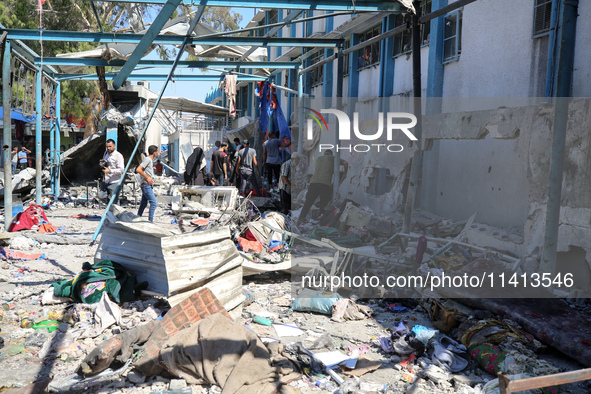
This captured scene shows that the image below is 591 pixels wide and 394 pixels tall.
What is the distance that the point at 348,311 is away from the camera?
4953 millimetres

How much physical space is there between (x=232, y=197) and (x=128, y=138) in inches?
233

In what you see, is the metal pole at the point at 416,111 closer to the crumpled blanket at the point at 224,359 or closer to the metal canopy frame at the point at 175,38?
the metal canopy frame at the point at 175,38

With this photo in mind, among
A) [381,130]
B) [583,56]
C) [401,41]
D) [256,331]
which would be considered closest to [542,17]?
[583,56]

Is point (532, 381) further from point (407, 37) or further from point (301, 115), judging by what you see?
point (301, 115)

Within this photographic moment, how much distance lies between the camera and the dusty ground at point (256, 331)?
3.51m

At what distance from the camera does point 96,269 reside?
510cm

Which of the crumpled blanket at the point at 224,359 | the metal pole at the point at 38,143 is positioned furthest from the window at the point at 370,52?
the crumpled blanket at the point at 224,359

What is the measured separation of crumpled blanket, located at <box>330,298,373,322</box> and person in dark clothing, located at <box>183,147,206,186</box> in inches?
360

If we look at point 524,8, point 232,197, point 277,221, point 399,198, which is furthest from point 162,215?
point 524,8

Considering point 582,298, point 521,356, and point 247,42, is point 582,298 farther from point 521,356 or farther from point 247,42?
point 247,42

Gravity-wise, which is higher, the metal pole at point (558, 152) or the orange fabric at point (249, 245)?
the metal pole at point (558, 152)

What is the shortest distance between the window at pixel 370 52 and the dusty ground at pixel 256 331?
29.7 feet

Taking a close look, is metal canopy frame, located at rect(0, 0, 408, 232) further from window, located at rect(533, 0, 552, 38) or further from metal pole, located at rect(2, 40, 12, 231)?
window, located at rect(533, 0, 552, 38)

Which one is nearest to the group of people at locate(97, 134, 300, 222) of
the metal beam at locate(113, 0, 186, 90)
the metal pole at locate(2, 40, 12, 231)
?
the metal beam at locate(113, 0, 186, 90)
